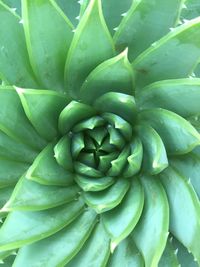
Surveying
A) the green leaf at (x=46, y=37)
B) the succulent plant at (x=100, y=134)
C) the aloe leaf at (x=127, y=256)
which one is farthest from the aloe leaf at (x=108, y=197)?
the green leaf at (x=46, y=37)

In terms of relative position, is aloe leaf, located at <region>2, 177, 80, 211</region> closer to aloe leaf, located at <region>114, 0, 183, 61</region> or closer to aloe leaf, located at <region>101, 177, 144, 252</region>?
aloe leaf, located at <region>101, 177, 144, 252</region>

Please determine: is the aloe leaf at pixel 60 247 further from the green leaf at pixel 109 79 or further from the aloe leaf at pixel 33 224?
the green leaf at pixel 109 79

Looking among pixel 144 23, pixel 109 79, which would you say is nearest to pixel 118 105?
pixel 109 79

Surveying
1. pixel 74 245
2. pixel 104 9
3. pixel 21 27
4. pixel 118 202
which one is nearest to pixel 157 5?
pixel 104 9

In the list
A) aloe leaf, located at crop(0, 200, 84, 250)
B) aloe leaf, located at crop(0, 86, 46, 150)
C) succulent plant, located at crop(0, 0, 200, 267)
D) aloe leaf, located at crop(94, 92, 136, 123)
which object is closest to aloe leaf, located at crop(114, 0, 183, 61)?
succulent plant, located at crop(0, 0, 200, 267)

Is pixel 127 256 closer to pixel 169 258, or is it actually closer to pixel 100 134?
pixel 169 258
